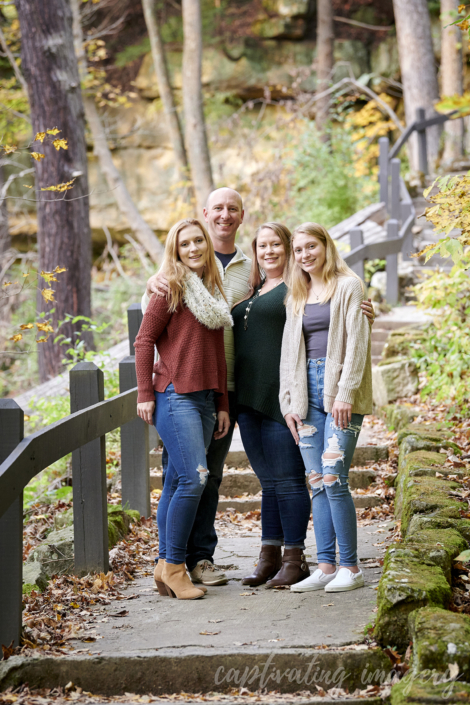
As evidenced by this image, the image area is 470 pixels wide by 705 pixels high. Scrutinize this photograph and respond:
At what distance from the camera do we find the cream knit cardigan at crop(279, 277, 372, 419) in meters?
3.64

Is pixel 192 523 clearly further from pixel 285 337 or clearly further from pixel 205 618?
pixel 285 337

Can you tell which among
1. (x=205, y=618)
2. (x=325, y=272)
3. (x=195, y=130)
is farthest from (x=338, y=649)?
(x=195, y=130)

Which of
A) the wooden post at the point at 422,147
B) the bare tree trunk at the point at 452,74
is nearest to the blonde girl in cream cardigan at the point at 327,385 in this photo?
the wooden post at the point at 422,147

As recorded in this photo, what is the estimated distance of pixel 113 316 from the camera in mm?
15016

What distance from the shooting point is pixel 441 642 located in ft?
7.98

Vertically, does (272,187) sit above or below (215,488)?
above

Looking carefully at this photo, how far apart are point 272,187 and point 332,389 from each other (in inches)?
522

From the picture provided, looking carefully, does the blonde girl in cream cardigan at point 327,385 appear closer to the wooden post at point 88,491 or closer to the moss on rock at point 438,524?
the moss on rock at point 438,524

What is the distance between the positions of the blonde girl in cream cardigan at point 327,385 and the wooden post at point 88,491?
3.60 feet

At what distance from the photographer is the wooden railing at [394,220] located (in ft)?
30.7

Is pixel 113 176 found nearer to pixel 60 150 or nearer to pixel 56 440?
pixel 60 150

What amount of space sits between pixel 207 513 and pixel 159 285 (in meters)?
1.28

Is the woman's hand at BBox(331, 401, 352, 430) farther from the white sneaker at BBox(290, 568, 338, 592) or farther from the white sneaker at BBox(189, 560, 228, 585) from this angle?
the white sneaker at BBox(189, 560, 228, 585)

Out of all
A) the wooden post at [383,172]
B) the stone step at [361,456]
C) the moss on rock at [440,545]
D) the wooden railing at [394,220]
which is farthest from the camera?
the wooden post at [383,172]
